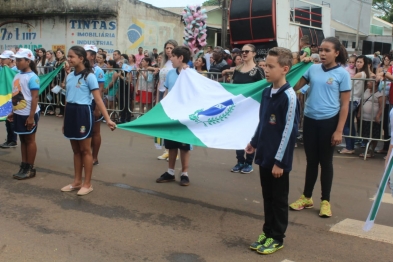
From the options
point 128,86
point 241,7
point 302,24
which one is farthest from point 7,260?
point 302,24

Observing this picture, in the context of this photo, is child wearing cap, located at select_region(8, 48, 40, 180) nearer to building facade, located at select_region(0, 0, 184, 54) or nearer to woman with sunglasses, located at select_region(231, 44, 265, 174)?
woman with sunglasses, located at select_region(231, 44, 265, 174)

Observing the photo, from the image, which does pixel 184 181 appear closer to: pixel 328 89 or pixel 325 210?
pixel 325 210

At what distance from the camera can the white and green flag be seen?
19.2 feet

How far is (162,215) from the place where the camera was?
5.57 m

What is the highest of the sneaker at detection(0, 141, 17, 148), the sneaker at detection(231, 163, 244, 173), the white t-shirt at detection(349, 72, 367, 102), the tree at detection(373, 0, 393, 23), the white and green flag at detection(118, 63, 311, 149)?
the tree at detection(373, 0, 393, 23)

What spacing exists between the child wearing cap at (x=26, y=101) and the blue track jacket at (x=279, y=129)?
3.77m

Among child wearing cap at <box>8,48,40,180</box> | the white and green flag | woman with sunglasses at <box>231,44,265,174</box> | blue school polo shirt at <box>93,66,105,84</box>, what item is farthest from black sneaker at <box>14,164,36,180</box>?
woman with sunglasses at <box>231,44,265,174</box>

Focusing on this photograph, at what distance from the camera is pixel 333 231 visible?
16.9 ft

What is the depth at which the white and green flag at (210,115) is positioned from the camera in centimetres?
586

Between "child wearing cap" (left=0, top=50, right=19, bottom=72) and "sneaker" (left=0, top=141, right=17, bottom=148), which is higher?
"child wearing cap" (left=0, top=50, right=19, bottom=72)

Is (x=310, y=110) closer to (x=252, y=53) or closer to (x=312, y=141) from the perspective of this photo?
(x=312, y=141)

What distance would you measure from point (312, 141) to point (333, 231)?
1.04 meters

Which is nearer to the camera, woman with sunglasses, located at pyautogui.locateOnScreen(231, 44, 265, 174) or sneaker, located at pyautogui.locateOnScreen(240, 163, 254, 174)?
woman with sunglasses, located at pyautogui.locateOnScreen(231, 44, 265, 174)

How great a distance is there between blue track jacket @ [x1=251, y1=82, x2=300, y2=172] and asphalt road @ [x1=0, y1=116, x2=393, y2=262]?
90 cm
